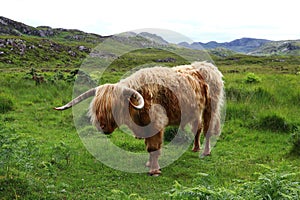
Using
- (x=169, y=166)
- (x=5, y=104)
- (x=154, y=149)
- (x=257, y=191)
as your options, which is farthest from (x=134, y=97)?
(x=5, y=104)

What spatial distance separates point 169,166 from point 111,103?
206 cm

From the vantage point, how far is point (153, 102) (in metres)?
6.16

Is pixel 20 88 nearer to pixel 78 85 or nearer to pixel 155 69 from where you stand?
pixel 78 85

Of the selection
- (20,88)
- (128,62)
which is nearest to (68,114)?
(20,88)

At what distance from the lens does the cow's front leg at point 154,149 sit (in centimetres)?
625

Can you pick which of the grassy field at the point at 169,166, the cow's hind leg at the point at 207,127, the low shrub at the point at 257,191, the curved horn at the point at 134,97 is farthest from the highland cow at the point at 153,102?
the low shrub at the point at 257,191

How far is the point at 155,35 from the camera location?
733 centimetres

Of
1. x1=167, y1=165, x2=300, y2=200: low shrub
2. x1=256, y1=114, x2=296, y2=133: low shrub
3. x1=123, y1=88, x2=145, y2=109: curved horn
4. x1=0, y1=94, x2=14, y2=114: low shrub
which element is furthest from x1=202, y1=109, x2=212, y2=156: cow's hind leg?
x1=0, y1=94, x2=14, y2=114: low shrub

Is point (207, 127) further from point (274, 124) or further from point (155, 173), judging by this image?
point (274, 124)

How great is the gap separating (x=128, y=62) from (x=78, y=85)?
13.5m

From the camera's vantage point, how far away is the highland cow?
5871mm

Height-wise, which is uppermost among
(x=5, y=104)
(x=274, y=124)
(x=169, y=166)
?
(x=5, y=104)

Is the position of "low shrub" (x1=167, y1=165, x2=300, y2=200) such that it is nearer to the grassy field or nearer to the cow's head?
the grassy field

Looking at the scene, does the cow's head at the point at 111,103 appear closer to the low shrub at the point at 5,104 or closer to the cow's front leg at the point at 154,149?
the cow's front leg at the point at 154,149
